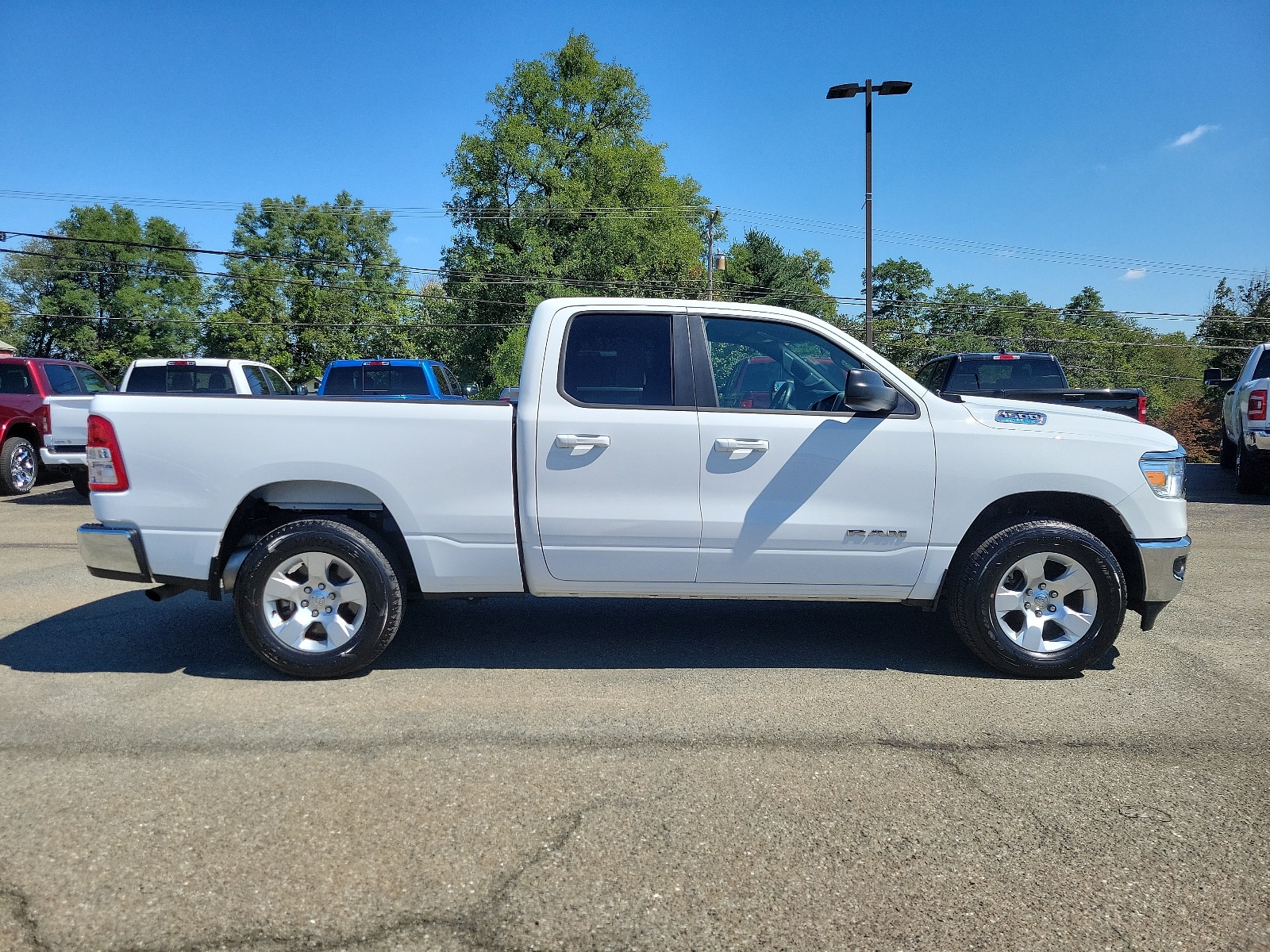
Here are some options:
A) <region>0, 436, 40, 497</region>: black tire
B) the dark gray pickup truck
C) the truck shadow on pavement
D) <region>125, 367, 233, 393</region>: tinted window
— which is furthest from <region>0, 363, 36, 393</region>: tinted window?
the dark gray pickup truck

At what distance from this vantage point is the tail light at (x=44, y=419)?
11547 millimetres

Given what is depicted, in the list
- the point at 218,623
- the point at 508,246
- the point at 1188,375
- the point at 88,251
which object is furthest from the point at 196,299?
the point at 1188,375

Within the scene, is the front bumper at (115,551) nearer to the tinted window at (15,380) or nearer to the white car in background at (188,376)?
the white car in background at (188,376)

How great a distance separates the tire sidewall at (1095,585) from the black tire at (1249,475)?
10.2 m

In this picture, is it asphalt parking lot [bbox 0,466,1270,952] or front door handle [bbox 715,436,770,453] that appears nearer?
asphalt parking lot [bbox 0,466,1270,952]

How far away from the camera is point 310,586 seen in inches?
181

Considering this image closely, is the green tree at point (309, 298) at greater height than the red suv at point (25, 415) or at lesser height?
greater

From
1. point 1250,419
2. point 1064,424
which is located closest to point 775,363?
point 1064,424

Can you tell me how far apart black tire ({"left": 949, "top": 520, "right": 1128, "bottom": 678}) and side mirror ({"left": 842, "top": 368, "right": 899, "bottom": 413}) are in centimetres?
96

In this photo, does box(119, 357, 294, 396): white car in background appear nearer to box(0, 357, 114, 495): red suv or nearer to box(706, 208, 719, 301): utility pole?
box(0, 357, 114, 495): red suv

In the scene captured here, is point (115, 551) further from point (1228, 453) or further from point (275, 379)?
point (1228, 453)

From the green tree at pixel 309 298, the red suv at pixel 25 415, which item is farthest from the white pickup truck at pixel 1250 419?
the green tree at pixel 309 298

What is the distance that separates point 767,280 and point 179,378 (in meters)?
45.1

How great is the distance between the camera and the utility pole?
145 feet
